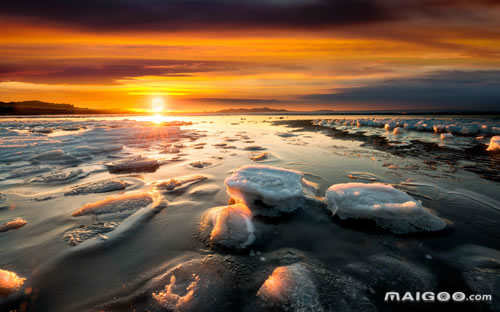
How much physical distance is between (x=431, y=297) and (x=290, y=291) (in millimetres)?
1208

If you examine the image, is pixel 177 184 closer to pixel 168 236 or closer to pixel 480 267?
pixel 168 236

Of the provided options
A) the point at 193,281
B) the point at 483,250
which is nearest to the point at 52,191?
the point at 193,281

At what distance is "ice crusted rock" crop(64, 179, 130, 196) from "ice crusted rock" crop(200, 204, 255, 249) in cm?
232

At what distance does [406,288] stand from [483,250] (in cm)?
129

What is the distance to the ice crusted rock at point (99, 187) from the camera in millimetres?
3822

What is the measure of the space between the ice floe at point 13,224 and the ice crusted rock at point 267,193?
2.85m

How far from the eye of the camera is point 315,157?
6.95m

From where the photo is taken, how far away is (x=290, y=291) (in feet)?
5.59

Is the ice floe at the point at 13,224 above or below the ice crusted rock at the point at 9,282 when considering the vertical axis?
above

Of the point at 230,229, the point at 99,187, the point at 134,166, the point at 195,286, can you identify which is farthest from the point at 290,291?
the point at 134,166

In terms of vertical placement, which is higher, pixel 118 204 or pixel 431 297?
pixel 118 204

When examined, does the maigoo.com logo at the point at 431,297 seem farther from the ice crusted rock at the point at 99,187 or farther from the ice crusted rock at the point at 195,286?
the ice crusted rock at the point at 99,187

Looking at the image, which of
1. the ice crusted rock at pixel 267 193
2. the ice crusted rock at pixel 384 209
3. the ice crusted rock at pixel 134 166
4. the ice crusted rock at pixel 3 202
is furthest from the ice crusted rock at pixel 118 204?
the ice crusted rock at pixel 384 209

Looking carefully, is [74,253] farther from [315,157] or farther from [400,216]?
[315,157]
